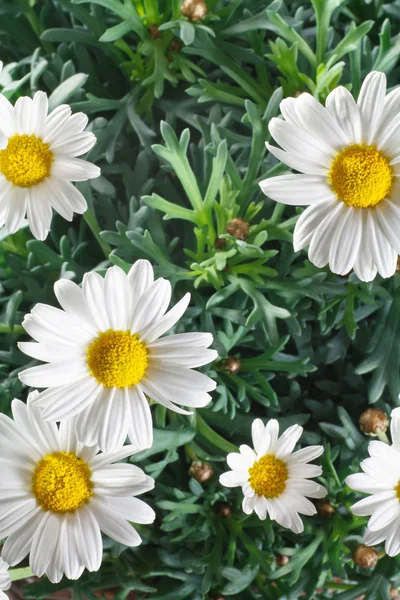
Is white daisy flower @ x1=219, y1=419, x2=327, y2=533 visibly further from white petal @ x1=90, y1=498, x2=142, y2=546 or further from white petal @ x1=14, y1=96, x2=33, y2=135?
white petal @ x1=14, y1=96, x2=33, y2=135

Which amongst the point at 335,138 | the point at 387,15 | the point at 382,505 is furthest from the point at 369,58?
the point at 382,505

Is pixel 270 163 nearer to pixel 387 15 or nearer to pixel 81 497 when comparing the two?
pixel 387 15

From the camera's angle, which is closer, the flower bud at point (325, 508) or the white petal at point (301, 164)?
the white petal at point (301, 164)

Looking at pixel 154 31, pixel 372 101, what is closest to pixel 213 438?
pixel 372 101

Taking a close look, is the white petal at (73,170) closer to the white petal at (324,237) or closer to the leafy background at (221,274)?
the leafy background at (221,274)

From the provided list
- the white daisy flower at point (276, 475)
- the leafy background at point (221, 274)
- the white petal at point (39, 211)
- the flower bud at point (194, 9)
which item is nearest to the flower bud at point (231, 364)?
the leafy background at point (221, 274)

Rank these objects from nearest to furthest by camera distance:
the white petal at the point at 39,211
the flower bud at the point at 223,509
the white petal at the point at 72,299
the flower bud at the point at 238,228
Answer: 1. the white petal at the point at 72,299
2. the white petal at the point at 39,211
3. the flower bud at the point at 238,228
4. the flower bud at the point at 223,509

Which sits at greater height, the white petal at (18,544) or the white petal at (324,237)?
the white petal at (324,237)
